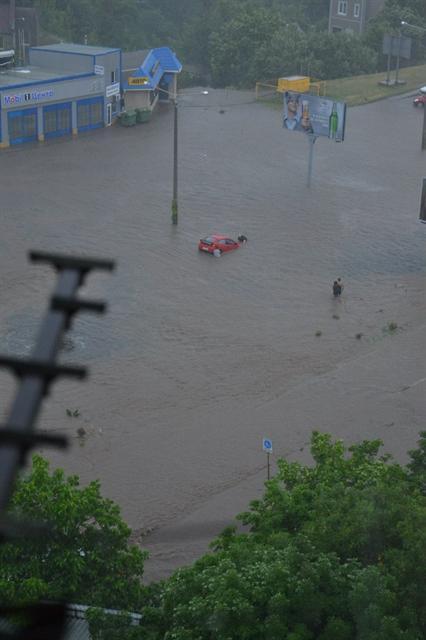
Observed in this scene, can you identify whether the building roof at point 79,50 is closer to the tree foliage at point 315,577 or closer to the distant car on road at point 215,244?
the distant car on road at point 215,244

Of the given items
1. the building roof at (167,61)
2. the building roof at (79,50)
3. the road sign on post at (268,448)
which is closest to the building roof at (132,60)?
Answer: the building roof at (167,61)

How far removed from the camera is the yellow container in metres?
63.6

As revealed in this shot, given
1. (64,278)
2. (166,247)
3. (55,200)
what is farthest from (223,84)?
(64,278)

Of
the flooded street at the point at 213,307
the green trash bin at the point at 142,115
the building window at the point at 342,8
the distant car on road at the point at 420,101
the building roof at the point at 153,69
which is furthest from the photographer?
the building window at the point at 342,8

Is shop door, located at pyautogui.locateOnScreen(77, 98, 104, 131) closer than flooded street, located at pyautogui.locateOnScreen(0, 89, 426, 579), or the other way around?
flooded street, located at pyautogui.locateOnScreen(0, 89, 426, 579)

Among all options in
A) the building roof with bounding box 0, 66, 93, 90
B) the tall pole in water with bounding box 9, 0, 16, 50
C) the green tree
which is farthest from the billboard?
the green tree

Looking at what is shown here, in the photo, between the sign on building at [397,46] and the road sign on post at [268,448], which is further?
the sign on building at [397,46]

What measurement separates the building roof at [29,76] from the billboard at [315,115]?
1205 centimetres

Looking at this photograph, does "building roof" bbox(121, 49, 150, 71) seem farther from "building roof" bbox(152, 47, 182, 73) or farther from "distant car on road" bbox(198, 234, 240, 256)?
"distant car on road" bbox(198, 234, 240, 256)

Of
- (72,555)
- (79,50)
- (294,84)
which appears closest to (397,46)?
(294,84)

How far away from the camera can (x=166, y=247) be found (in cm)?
3741

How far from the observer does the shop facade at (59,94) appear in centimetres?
5044

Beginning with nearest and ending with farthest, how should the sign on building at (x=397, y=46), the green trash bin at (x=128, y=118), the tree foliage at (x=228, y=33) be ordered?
1. the green trash bin at (x=128, y=118)
2. the sign on building at (x=397, y=46)
3. the tree foliage at (x=228, y=33)

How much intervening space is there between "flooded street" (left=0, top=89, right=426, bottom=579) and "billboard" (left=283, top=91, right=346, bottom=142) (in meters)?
2.06
